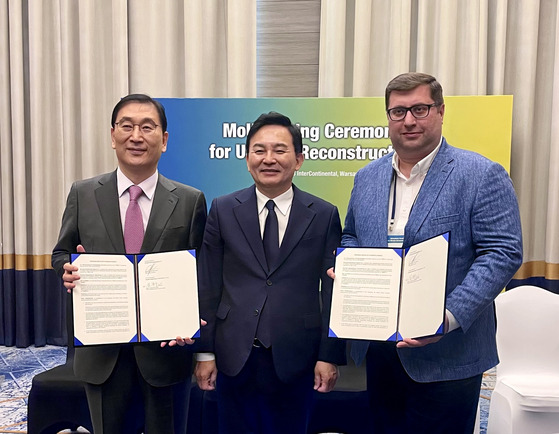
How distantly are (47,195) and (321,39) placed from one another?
289cm

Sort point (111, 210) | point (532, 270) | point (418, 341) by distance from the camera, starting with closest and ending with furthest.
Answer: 1. point (418, 341)
2. point (111, 210)
3. point (532, 270)

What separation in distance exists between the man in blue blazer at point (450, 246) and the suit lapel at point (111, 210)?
912 millimetres

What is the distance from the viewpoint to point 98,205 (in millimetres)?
1914

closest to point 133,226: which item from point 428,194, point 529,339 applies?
point 428,194

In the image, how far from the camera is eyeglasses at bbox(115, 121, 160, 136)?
1928mm

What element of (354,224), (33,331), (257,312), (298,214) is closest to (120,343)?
(257,312)

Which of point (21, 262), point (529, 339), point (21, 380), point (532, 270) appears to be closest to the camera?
point (529, 339)

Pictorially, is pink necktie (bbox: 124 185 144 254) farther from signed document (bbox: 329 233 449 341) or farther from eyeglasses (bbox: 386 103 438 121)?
eyeglasses (bbox: 386 103 438 121)

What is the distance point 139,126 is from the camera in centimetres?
193

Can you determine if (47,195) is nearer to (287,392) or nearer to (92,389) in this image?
(92,389)

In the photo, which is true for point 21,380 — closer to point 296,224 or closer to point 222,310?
point 222,310

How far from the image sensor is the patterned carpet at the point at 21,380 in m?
3.30

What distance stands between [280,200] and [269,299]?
377 mm

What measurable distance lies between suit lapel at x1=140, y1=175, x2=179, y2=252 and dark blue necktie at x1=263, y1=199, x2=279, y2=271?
36 cm
